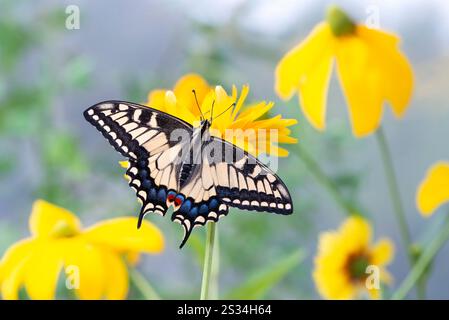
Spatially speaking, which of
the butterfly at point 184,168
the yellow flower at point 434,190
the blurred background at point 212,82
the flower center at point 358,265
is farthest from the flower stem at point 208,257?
the blurred background at point 212,82

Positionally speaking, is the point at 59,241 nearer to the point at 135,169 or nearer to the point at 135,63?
the point at 135,169

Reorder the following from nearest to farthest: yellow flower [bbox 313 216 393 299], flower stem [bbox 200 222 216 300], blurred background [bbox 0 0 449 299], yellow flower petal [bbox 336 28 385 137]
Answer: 1. flower stem [bbox 200 222 216 300]
2. yellow flower petal [bbox 336 28 385 137]
3. yellow flower [bbox 313 216 393 299]
4. blurred background [bbox 0 0 449 299]

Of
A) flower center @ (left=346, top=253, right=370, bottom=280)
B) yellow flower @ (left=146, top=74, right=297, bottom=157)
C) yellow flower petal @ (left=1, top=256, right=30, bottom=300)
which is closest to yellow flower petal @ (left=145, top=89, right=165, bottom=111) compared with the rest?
yellow flower @ (left=146, top=74, right=297, bottom=157)

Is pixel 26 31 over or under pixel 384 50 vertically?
over

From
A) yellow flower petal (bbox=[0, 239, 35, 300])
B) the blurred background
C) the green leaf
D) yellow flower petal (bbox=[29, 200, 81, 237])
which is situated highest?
the blurred background

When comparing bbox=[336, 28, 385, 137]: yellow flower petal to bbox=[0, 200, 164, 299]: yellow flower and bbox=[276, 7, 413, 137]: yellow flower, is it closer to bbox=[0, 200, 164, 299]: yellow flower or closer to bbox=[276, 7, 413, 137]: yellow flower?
bbox=[276, 7, 413, 137]: yellow flower

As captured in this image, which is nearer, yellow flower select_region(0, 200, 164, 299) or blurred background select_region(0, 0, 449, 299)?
yellow flower select_region(0, 200, 164, 299)

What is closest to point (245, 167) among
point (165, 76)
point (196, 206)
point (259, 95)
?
point (196, 206)
